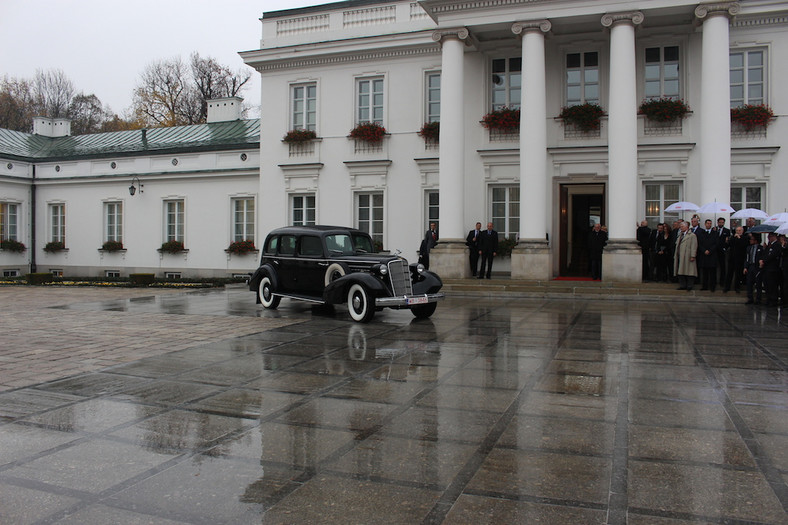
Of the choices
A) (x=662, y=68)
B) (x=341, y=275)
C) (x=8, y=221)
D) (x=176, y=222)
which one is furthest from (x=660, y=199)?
(x=8, y=221)

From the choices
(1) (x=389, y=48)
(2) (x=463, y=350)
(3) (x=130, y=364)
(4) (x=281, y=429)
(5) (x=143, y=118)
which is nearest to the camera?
(4) (x=281, y=429)

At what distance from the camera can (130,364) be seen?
25.1 ft

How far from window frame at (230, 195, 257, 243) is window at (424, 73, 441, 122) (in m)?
7.65

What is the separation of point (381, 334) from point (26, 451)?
20.1 feet

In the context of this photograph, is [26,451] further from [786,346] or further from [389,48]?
[389,48]

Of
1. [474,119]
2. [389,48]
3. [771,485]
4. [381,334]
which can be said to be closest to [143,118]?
[389,48]

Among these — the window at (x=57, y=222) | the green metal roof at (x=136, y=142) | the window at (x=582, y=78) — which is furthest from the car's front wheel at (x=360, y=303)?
the window at (x=57, y=222)

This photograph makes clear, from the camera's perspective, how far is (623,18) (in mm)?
17328

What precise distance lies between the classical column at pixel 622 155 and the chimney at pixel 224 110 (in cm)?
1762

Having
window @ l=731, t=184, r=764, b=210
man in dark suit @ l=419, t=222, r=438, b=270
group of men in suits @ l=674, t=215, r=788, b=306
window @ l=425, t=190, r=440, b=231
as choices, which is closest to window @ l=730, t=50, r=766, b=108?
window @ l=731, t=184, r=764, b=210

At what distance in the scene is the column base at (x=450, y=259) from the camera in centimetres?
1859

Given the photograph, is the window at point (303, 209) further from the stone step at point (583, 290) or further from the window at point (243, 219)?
the stone step at point (583, 290)

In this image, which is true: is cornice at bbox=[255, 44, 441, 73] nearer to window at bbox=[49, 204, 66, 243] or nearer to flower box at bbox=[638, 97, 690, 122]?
flower box at bbox=[638, 97, 690, 122]

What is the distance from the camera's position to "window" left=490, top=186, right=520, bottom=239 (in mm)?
20281
